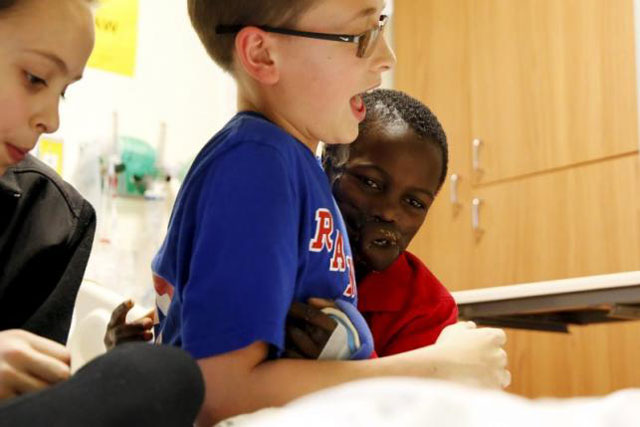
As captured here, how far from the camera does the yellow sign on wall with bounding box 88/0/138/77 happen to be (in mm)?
2441

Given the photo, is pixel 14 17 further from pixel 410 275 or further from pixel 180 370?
pixel 410 275

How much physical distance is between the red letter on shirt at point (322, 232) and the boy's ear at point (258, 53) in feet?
0.59

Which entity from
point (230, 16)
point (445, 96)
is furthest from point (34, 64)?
point (445, 96)

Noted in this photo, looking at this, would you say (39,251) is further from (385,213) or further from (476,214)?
(476,214)

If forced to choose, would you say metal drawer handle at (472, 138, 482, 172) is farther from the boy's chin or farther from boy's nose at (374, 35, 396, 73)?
boy's nose at (374, 35, 396, 73)

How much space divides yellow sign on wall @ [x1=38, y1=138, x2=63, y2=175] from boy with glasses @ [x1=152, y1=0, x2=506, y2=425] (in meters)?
1.47

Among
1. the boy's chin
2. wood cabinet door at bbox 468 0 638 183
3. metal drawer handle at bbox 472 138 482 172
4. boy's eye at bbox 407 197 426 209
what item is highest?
wood cabinet door at bbox 468 0 638 183

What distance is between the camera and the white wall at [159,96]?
245 cm

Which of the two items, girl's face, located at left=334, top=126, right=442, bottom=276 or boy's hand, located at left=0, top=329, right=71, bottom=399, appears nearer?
boy's hand, located at left=0, top=329, right=71, bottom=399

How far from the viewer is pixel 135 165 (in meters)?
2.48

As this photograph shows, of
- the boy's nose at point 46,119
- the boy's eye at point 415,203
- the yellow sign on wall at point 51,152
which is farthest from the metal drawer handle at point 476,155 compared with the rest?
the boy's nose at point 46,119

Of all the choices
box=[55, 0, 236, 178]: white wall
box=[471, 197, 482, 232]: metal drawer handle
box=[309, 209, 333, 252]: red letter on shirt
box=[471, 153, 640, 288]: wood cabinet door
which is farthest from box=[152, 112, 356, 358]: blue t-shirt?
box=[471, 197, 482, 232]: metal drawer handle

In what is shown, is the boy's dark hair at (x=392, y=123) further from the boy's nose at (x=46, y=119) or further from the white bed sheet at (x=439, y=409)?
the white bed sheet at (x=439, y=409)


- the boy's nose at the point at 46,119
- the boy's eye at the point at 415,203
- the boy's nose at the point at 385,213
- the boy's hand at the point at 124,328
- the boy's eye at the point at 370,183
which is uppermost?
the boy's nose at the point at 46,119
